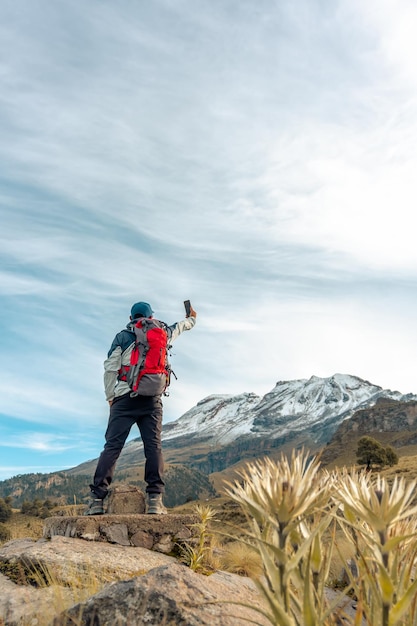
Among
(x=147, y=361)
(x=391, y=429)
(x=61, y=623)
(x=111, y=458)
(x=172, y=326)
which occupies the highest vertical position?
(x=391, y=429)

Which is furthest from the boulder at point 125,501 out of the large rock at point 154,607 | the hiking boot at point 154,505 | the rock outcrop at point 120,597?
the large rock at point 154,607

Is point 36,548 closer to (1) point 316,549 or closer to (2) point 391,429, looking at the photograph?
(1) point 316,549

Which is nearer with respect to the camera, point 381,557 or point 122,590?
point 381,557

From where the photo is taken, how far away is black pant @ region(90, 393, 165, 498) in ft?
Answer: 20.0

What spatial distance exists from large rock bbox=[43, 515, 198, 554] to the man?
285 millimetres

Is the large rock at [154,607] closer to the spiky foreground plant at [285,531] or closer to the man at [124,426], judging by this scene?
the spiky foreground plant at [285,531]

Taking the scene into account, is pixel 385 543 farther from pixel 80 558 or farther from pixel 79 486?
pixel 79 486

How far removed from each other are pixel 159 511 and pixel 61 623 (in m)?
3.57

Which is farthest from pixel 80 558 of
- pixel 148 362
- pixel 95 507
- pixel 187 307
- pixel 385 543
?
pixel 187 307

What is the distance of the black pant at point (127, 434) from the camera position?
6086mm

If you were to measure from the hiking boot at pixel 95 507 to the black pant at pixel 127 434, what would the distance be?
0.21 ft

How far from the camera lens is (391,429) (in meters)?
113

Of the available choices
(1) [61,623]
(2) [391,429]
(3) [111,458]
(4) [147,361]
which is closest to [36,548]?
(3) [111,458]

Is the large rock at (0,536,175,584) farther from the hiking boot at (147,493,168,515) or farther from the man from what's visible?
the man
